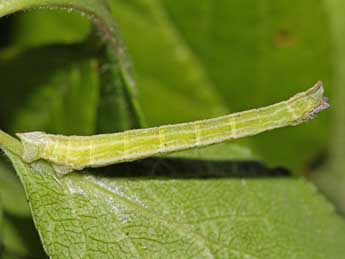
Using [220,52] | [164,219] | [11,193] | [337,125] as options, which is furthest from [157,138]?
[337,125]

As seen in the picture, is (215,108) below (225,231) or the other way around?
the other way around

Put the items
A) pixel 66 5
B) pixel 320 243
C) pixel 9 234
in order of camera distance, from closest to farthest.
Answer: pixel 66 5 → pixel 320 243 → pixel 9 234

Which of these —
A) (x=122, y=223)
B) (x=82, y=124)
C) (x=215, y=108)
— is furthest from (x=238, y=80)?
(x=122, y=223)

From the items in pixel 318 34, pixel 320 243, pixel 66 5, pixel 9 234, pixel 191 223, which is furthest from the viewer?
pixel 318 34

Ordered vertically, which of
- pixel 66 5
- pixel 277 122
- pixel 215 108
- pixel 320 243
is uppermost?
pixel 215 108

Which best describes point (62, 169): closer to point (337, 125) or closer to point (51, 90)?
point (51, 90)

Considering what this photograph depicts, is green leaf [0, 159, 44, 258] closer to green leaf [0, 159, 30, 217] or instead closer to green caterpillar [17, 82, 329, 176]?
green leaf [0, 159, 30, 217]

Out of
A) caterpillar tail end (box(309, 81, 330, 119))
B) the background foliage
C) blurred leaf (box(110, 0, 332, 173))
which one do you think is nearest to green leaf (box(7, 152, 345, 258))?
the background foliage

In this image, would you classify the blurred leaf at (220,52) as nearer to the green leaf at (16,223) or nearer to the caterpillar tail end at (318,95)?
the green leaf at (16,223)

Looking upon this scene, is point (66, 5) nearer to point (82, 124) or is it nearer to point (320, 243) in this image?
point (82, 124)
